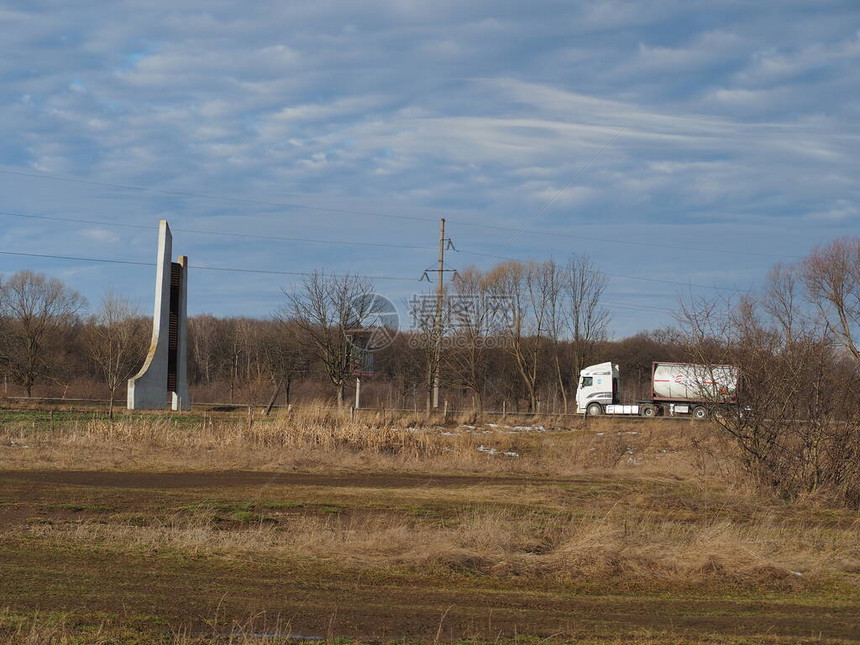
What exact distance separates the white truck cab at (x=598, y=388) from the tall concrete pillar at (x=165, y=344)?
87.4 ft

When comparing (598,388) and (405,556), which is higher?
(598,388)

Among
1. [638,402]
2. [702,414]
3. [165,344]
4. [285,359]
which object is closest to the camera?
[702,414]

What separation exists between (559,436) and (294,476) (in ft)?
48.4

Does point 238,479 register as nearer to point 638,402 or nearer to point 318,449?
point 318,449

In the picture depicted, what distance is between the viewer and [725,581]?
1022 cm

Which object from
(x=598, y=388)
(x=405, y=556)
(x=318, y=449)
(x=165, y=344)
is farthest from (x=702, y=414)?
(x=405, y=556)

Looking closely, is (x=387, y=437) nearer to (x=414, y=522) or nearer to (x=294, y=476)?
(x=294, y=476)

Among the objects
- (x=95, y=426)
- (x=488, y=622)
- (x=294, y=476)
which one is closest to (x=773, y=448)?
(x=294, y=476)

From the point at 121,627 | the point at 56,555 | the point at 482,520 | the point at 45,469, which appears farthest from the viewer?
the point at 45,469

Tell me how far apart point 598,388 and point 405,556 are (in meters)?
45.7

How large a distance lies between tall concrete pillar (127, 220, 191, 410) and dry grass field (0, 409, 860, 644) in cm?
1861

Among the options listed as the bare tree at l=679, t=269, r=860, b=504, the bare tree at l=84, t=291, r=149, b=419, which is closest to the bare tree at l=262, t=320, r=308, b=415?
the bare tree at l=84, t=291, r=149, b=419

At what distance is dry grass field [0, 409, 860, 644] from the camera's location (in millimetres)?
7527

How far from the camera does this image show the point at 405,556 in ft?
34.4
